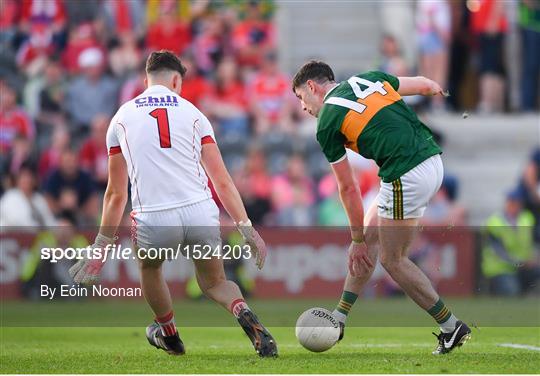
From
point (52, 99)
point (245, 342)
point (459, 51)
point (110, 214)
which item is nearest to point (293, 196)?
point (459, 51)

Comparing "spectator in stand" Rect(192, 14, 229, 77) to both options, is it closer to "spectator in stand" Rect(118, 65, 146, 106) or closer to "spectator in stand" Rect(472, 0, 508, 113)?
"spectator in stand" Rect(118, 65, 146, 106)

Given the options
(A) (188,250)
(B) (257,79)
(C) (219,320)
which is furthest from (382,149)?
(B) (257,79)

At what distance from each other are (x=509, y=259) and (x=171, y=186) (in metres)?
10.0

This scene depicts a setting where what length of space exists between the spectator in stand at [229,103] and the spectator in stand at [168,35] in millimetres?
1094

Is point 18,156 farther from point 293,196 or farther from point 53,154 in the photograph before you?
point 293,196

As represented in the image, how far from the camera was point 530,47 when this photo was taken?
22.1m

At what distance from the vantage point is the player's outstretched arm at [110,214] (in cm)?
1007

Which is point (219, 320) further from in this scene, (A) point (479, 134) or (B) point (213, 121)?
(A) point (479, 134)

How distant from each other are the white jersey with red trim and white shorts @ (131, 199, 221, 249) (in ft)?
0.17

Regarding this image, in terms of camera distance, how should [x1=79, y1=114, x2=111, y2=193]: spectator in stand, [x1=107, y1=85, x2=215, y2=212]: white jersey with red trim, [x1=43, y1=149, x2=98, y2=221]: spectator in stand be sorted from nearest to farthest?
[x1=107, y1=85, x2=215, y2=212]: white jersey with red trim
[x1=43, y1=149, x2=98, y2=221]: spectator in stand
[x1=79, y1=114, x2=111, y2=193]: spectator in stand

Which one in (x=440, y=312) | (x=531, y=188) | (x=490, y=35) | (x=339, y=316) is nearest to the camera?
(x=440, y=312)

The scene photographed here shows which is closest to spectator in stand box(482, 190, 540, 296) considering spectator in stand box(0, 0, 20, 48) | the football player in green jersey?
the football player in green jersey

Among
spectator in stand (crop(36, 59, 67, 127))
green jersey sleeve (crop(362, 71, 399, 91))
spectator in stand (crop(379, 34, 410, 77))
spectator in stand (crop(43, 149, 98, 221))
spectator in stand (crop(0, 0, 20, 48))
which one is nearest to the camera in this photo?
green jersey sleeve (crop(362, 71, 399, 91))

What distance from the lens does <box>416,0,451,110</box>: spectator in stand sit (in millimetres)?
21859
